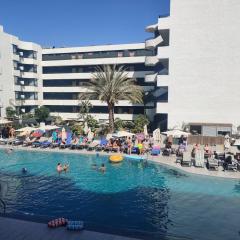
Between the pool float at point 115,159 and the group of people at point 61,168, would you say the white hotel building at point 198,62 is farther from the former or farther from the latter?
the group of people at point 61,168

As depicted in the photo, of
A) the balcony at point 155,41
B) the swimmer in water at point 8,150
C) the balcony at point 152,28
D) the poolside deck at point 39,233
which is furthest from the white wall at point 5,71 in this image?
the poolside deck at point 39,233

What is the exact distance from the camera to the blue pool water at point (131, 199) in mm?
15609

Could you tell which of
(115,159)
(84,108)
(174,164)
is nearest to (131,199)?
(174,164)

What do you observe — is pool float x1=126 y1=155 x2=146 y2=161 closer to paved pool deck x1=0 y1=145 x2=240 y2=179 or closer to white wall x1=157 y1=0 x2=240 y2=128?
paved pool deck x1=0 y1=145 x2=240 y2=179

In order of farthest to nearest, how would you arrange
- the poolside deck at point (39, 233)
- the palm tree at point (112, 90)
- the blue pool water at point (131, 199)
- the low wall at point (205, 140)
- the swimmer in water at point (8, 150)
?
the palm tree at point (112, 90) → the low wall at point (205, 140) → the swimmer in water at point (8, 150) → the blue pool water at point (131, 199) → the poolside deck at point (39, 233)

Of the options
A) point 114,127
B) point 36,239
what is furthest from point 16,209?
point 114,127

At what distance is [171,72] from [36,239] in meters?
32.6

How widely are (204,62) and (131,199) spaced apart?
2609cm

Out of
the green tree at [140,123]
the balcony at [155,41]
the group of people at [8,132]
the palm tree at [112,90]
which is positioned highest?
the balcony at [155,41]

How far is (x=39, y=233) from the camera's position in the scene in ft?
44.4

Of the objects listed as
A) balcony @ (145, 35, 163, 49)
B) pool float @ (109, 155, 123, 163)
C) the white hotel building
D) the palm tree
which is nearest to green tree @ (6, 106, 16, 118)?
the palm tree

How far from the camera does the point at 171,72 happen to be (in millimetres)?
41812

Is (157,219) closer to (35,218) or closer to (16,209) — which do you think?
(35,218)

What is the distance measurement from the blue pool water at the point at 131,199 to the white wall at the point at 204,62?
51.7 feet
